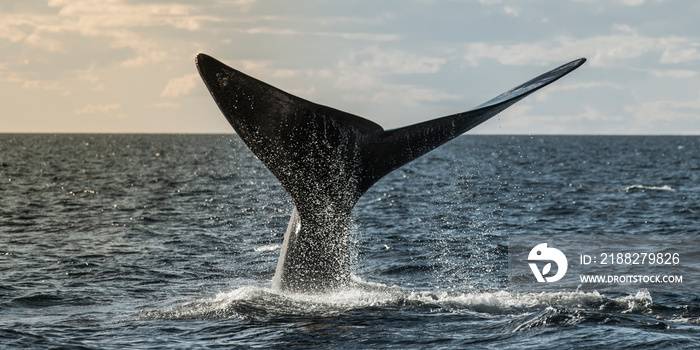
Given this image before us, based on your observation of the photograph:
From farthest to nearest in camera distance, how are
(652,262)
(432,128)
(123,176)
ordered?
(123,176) → (652,262) → (432,128)

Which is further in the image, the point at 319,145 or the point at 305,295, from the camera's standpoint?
the point at 305,295

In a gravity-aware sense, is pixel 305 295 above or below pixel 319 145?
below

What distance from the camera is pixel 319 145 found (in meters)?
8.47

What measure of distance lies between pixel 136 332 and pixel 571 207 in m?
21.1

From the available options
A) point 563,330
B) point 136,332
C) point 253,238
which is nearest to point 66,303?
point 136,332

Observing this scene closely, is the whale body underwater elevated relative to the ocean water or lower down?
elevated

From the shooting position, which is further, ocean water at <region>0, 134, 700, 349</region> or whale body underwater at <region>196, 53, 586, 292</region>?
ocean water at <region>0, 134, 700, 349</region>

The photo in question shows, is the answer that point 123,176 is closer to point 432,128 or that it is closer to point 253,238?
point 253,238

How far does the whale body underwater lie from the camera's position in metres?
8.00

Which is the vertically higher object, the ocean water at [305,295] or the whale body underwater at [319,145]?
the whale body underwater at [319,145]

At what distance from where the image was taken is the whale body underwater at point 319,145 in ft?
26.2

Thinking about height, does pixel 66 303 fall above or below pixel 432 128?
below

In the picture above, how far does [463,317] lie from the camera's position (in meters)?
9.83

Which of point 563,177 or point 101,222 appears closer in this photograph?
point 101,222
